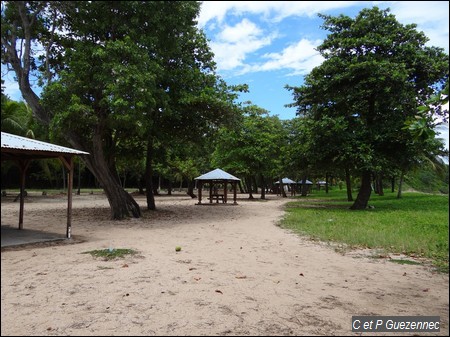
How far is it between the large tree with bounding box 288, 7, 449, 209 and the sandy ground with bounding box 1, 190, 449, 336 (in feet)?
32.7

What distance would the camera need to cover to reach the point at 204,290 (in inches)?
173

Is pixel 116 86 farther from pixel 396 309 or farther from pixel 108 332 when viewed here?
pixel 396 309

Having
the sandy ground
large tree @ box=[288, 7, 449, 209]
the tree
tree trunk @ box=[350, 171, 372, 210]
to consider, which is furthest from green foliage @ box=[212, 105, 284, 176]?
the sandy ground

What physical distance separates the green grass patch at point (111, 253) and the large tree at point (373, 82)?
11.3m

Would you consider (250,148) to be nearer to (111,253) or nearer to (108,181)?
(108,181)

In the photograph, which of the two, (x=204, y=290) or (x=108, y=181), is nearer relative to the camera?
(x=204, y=290)

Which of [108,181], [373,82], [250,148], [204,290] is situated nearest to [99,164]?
[108,181]

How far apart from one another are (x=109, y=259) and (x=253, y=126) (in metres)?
23.9

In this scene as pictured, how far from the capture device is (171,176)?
1320 inches

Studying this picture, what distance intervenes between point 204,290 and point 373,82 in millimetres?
14152

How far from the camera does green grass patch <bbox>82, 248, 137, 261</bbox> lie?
20.1 ft

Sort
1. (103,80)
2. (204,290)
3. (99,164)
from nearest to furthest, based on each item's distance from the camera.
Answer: (204,290), (103,80), (99,164)

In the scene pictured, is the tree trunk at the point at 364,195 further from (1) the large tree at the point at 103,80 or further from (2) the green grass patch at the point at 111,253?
(2) the green grass patch at the point at 111,253

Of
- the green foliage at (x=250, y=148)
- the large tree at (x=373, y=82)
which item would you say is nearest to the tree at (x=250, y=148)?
the green foliage at (x=250, y=148)
